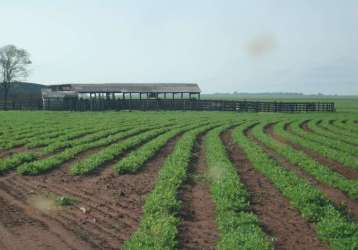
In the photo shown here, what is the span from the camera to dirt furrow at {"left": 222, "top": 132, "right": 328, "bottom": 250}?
27.3ft

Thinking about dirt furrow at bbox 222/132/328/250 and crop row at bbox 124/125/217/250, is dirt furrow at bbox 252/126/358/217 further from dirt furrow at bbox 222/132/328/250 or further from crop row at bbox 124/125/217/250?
crop row at bbox 124/125/217/250

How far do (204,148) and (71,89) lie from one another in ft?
191

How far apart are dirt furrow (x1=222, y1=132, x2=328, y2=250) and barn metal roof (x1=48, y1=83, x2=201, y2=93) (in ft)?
196

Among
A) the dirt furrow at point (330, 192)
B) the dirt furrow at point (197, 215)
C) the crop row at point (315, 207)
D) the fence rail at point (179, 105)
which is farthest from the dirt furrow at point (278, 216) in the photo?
the fence rail at point (179, 105)

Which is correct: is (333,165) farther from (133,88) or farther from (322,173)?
(133,88)

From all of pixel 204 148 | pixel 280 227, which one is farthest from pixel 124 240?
pixel 204 148

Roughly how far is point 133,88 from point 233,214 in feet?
217

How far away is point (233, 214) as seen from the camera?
31.3 feet

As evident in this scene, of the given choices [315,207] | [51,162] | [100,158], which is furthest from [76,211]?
[100,158]

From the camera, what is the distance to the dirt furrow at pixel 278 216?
8.33 m

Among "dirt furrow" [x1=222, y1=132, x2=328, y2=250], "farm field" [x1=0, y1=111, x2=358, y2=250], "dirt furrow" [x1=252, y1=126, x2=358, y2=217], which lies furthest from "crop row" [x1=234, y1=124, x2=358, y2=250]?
"dirt furrow" [x1=252, y1=126, x2=358, y2=217]

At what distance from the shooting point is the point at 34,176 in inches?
543

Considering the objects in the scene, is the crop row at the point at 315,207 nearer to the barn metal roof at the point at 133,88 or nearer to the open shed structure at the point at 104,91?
the open shed structure at the point at 104,91

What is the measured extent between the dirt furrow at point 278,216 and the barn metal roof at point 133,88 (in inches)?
2347
